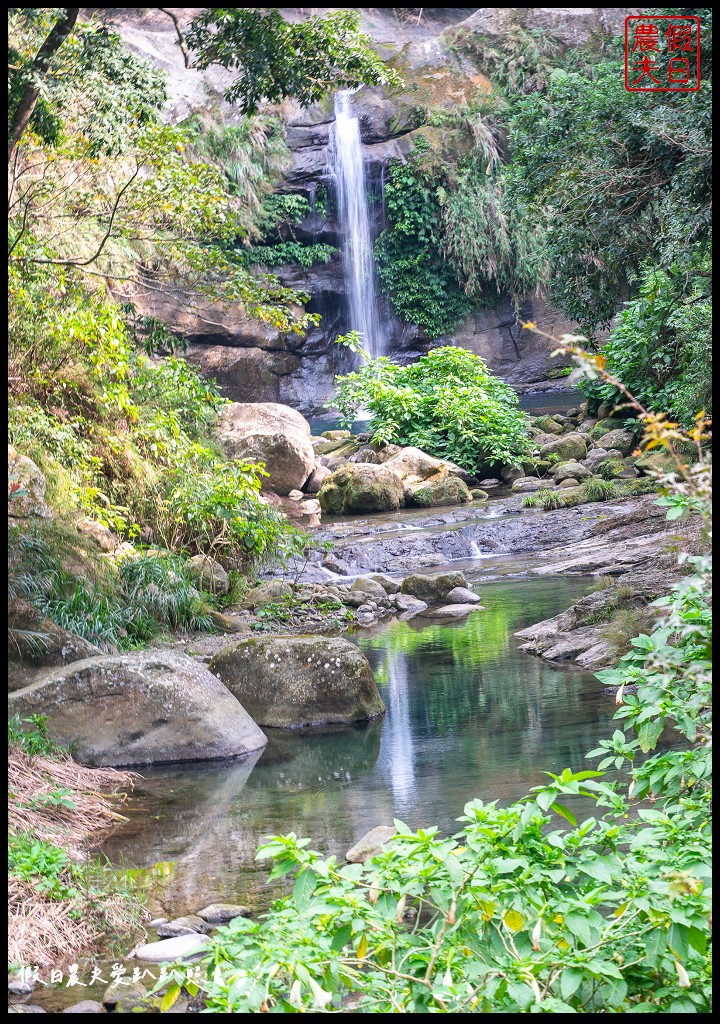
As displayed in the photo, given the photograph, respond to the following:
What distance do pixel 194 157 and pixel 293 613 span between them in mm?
17922

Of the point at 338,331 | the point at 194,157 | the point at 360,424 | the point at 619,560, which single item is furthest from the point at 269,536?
the point at 338,331

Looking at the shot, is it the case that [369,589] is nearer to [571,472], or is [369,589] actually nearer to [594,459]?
[571,472]

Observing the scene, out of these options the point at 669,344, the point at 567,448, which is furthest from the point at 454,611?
the point at 567,448

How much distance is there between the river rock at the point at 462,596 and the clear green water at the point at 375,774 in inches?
91.9

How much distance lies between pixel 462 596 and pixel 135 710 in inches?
211

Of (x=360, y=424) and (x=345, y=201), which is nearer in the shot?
(x=360, y=424)

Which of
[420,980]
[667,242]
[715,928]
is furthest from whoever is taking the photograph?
[667,242]

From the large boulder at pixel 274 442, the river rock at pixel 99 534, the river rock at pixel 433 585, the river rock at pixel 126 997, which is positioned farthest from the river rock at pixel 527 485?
the river rock at pixel 126 997

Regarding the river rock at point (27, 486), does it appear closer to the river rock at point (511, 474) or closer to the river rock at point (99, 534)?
the river rock at point (99, 534)

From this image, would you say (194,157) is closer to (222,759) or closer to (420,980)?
(222,759)

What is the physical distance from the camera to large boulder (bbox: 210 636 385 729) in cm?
678

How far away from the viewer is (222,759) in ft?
19.7

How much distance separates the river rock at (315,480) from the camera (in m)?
18.6

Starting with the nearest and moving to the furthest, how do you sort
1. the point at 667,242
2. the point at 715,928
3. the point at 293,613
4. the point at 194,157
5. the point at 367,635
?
the point at 715,928
the point at 667,242
the point at 367,635
the point at 293,613
the point at 194,157
